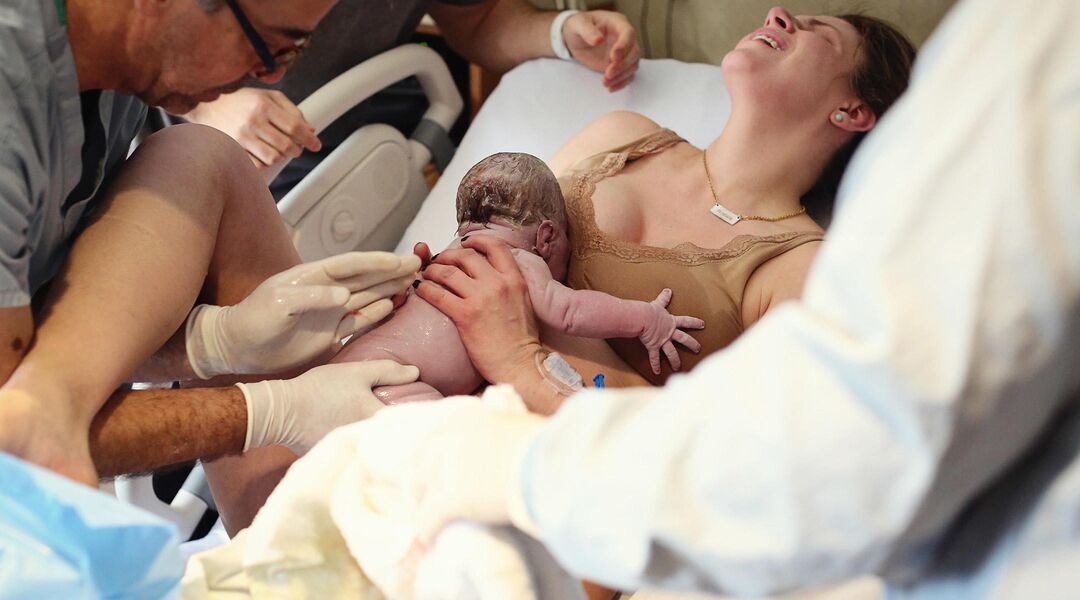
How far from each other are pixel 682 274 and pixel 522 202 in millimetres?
333

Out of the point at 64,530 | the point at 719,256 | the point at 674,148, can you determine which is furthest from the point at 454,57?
the point at 64,530

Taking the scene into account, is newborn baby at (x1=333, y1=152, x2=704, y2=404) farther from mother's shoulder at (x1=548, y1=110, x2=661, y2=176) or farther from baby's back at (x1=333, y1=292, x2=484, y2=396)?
mother's shoulder at (x1=548, y1=110, x2=661, y2=176)

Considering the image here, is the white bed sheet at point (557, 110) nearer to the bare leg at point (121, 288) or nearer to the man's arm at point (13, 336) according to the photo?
the bare leg at point (121, 288)

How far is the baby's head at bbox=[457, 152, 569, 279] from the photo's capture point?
177 centimetres

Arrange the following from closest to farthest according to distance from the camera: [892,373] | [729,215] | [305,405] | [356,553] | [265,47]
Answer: [892,373] → [356,553] → [265,47] → [305,405] → [729,215]

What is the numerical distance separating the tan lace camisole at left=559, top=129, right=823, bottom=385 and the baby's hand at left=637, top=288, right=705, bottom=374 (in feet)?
0.09

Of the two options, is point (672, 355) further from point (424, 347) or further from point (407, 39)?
point (407, 39)

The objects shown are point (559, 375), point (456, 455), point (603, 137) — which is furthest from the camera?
point (603, 137)

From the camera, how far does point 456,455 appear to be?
82cm

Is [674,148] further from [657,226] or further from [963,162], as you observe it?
[963,162]

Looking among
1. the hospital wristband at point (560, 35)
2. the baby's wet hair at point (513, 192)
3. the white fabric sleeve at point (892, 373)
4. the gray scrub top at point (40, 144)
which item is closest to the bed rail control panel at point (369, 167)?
the hospital wristband at point (560, 35)

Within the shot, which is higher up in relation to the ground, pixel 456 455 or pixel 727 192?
pixel 456 455

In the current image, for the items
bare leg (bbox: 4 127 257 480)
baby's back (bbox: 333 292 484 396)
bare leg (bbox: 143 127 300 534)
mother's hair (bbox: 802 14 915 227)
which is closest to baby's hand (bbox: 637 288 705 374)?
baby's back (bbox: 333 292 484 396)

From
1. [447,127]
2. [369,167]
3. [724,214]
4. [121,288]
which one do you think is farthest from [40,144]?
[447,127]
